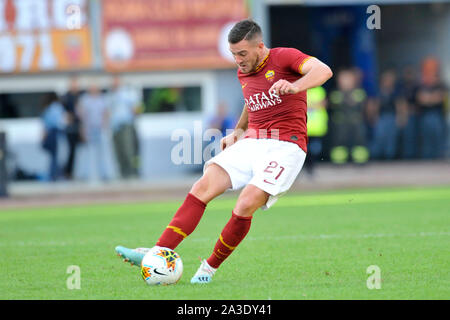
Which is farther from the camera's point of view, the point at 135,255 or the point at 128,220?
the point at 128,220

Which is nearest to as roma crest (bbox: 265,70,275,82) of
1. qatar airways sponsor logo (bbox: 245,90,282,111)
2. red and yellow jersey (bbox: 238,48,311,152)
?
red and yellow jersey (bbox: 238,48,311,152)

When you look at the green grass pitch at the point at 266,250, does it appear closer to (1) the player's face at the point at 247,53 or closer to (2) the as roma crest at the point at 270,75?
(2) the as roma crest at the point at 270,75

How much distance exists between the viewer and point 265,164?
7.18 metres

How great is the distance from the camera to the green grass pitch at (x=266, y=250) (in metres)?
6.82

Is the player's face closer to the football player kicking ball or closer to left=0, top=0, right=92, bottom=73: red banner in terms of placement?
the football player kicking ball

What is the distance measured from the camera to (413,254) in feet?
28.2

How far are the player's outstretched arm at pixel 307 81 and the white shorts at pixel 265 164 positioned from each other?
61 centimetres

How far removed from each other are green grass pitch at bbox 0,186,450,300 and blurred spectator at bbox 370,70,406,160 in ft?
25.9
